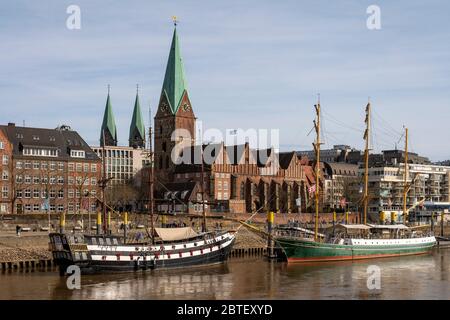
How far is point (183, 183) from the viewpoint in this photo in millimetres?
150375

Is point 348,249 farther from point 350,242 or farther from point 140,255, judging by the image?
point 140,255

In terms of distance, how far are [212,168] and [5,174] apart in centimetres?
4347

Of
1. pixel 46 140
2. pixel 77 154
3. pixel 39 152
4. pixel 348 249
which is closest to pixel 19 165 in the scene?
pixel 39 152

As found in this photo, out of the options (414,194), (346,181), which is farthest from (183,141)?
(414,194)

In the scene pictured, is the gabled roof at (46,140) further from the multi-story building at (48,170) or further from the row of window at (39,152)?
the row of window at (39,152)

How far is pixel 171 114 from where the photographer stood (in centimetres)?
17400

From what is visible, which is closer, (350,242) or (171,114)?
(350,242)

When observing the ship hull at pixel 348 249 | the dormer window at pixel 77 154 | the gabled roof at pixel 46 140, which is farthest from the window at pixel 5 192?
the ship hull at pixel 348 249

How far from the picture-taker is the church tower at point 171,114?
167375 mm

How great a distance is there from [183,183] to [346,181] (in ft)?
169

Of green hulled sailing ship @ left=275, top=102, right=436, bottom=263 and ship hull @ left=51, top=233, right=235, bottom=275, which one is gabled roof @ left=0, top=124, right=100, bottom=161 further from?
ship hull @ left=51, top=233, right=235, bottom=275

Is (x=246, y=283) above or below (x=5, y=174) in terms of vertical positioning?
below

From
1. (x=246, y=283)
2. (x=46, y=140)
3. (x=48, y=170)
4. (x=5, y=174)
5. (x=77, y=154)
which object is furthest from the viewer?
(x=77, y=154)

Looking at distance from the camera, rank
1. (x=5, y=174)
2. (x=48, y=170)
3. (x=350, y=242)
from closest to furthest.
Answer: (x=350, y=242)
(x=5, y=174)
(x=48, y=170)
